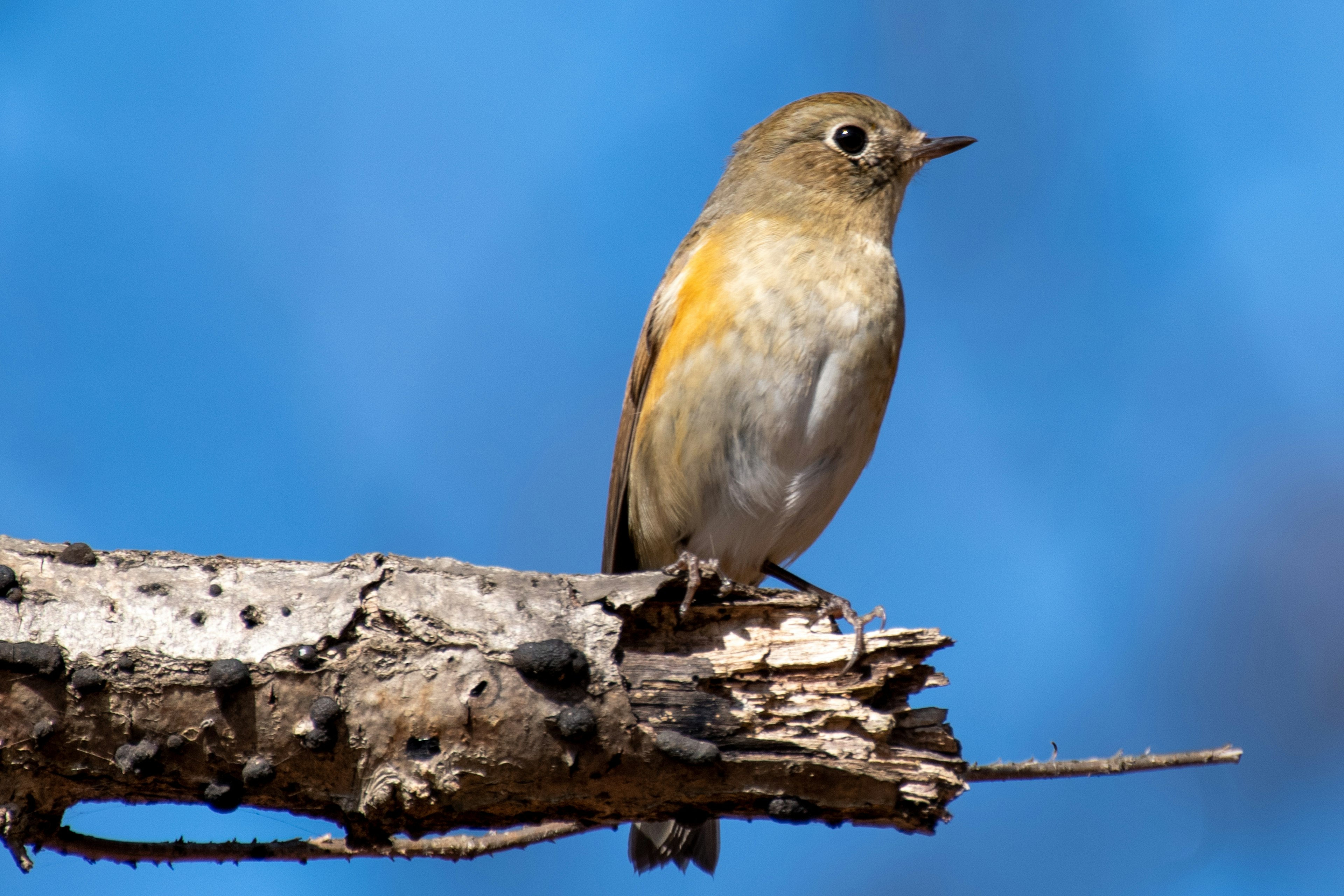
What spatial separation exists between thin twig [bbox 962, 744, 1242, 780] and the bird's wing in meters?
1.82

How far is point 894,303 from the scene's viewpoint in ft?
12.6

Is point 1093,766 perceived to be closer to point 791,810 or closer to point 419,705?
point 791,810

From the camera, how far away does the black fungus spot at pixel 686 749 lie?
2.40m

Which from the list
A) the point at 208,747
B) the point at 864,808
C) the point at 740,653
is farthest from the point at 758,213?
the point at 208,747

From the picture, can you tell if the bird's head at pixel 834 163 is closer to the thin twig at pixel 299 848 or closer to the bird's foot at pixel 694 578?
the bird's foot at pixel 694 578

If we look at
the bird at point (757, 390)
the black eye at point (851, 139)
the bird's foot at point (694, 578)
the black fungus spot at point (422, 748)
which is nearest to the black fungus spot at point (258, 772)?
the black fungus spot at point (422, 748)

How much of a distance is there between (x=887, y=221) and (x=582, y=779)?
267 centimetres

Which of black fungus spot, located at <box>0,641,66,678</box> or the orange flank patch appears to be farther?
the orange flank patch

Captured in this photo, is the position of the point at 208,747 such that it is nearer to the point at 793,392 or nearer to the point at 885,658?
the point at 885,658

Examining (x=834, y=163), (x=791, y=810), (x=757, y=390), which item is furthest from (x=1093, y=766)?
(x=834, y=163)

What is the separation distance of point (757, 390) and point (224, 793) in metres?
1.94

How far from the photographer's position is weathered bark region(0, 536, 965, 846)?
2.34m

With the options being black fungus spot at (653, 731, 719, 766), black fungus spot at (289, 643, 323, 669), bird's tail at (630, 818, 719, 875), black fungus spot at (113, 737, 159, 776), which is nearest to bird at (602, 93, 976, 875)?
bird's tail at (630, 818, 719, 875)

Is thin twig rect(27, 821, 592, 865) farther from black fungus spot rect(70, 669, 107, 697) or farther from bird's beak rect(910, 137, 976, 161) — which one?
bird's beak rect(910, 137, 976, 161)
